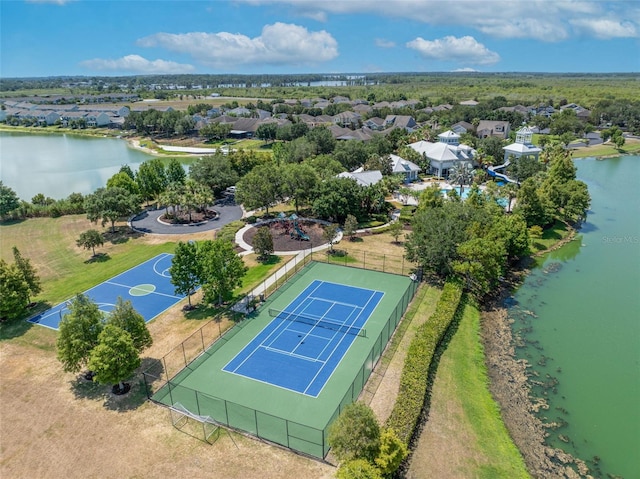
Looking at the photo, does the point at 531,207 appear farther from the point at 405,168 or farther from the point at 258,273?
the point at 258,273

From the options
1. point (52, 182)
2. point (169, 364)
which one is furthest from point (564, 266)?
point (52, 182)

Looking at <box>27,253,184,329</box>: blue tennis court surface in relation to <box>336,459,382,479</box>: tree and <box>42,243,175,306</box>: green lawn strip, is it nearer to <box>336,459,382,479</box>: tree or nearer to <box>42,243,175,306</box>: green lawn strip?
<box>42,243,175,306</box>: green lawn strip

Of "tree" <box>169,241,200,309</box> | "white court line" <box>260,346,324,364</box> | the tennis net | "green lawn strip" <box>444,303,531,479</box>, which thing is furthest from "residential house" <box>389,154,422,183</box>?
"white court line" <box>260,346,324,364</box>

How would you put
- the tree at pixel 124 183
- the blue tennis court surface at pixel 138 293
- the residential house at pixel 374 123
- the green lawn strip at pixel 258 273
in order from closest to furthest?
1. the blue tennis court surface at pixel 138 293
2. the green lawn strip at pixel 258 273
3. the tree at pixel 124 183
4. the residential house at pixel 374 123

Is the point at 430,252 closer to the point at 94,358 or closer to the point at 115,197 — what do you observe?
the point at 94,358

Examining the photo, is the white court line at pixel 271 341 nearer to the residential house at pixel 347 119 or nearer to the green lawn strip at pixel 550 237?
the green lawn strip at pixel 550 237

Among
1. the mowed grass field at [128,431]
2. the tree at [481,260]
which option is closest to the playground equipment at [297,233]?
the mowed grass field at [128,431]
